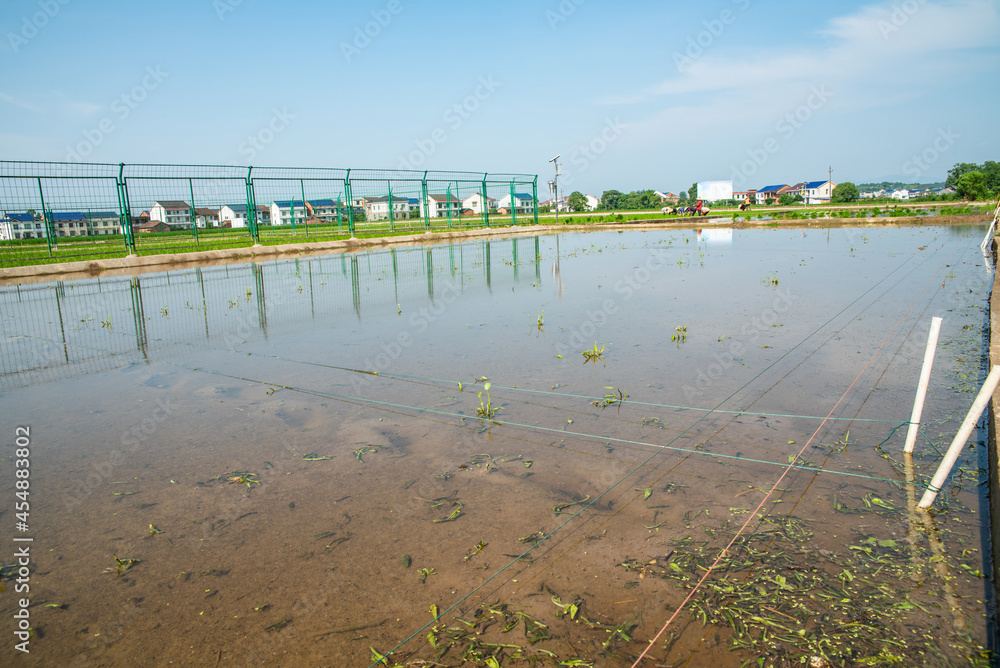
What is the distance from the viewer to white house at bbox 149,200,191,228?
17.8 meters

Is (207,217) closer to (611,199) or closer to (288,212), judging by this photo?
(288,212)

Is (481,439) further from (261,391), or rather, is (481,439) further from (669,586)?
(261,391)

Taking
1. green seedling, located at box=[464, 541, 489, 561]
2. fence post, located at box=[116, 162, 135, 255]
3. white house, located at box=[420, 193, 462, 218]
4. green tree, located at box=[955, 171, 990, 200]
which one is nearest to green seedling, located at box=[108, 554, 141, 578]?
green seedling, located at box=[464, 541, 489, 561]

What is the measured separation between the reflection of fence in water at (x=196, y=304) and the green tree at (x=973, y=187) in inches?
2288

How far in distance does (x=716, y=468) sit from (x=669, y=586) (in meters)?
1.18

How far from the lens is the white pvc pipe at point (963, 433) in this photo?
2.67 metres

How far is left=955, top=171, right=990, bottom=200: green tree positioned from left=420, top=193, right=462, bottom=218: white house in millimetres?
50278

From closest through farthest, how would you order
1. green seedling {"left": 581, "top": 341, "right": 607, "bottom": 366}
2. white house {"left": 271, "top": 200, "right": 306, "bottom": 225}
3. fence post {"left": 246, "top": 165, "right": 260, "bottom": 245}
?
green seedling {"left": 581, "top": 341, "right": 607, "bottom": 366}, fence post {"left": 246, "top": 165, "right": 260, "bottom": 245}, white house {"left": 271, "top": 200, "right": 306, "bottom": 225}

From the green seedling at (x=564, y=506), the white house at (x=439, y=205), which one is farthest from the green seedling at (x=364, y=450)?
the white house at (x=439, y=205)

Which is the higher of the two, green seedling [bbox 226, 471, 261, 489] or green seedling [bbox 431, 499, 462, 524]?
green seedling [bbox 226, 471, 261, 489]

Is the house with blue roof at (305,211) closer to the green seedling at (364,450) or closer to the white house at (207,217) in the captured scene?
the white house at (207,217)

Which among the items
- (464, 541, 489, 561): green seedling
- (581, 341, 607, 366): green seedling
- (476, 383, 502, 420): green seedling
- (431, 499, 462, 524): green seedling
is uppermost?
(581, 341, 607, 366): green seedling

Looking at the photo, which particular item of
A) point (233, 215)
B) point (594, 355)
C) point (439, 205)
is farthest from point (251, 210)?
point (594, 355)

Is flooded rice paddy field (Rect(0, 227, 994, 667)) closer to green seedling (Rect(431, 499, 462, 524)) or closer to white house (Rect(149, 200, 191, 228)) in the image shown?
green seedling (Rect(431, 499, 462, 524))
